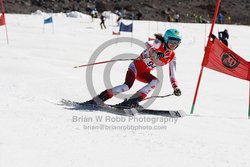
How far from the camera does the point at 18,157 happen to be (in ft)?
12.5

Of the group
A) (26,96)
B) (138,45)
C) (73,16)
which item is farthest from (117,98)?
(73,16)

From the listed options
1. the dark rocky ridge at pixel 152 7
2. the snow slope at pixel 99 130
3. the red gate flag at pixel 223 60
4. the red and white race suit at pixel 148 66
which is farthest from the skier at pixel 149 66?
the dark rocky ridge at pixel 152 7

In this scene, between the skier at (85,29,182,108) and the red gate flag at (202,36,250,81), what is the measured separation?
0.70 metres

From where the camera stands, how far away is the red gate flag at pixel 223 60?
693 cm

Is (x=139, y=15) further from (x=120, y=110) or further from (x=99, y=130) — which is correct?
(x=99, y=130)

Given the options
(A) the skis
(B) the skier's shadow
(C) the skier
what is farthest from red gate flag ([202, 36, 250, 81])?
(B) the skier's shadow

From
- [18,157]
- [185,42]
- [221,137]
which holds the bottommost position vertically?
[185,42]

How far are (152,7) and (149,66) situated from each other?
4307 cm

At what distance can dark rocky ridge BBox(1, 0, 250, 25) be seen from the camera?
150 feet

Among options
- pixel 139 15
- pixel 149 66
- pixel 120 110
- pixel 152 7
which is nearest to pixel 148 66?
pixel 149 66

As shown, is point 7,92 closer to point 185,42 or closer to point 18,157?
point 18,157

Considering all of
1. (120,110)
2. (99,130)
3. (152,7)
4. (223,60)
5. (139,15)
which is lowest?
(139,15)

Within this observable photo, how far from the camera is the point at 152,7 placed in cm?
4878

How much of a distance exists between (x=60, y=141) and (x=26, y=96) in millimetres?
2390
